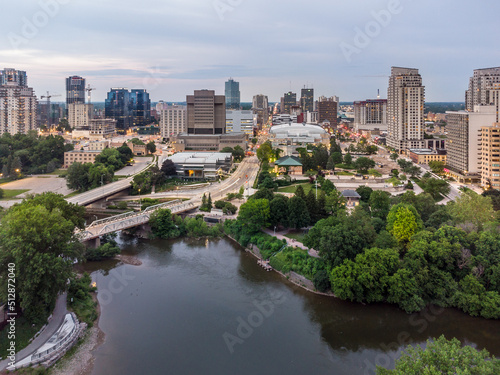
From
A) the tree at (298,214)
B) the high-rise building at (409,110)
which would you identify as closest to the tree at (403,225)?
the tree at (298,214)

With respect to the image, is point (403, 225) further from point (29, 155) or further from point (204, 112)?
point (204, 112)

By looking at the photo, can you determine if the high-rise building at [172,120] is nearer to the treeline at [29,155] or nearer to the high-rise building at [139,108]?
the treeline at [29,155]

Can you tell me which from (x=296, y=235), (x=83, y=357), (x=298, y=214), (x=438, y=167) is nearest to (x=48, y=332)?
(x=83, y=357)

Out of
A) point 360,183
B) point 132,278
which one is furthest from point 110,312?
point 360,183

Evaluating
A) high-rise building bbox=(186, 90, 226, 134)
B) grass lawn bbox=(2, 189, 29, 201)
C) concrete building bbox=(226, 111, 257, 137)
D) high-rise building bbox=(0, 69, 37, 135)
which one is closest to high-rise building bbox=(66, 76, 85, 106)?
high-rise building bbox=(0, 69, 37, 135)

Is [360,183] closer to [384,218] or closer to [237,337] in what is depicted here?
[384,218]
